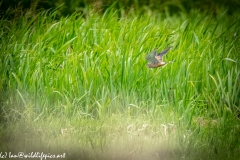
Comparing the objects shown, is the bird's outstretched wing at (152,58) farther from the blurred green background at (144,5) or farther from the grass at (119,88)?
the blurred green background at (144,5)

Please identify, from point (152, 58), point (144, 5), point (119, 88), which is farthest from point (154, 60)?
point (144, 5)

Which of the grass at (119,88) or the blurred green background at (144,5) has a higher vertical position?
the blurred green background at (144,5)

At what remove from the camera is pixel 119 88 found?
301cm

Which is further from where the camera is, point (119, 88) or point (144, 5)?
point (144, 5)

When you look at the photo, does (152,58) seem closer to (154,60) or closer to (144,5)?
(154,60)

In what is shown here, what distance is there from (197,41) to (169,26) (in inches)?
9.8

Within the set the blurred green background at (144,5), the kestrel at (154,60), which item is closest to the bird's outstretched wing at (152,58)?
the kestrel at (154,60)

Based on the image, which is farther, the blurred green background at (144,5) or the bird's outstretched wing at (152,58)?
the blurred green background at (144,5)

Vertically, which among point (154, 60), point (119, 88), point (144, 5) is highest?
point (144, 5)

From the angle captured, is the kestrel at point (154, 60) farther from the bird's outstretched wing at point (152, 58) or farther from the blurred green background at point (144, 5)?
the blurred green background at point (144, 5)

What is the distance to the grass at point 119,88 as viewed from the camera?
9.71ft

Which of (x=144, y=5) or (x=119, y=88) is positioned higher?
(x=144, y=5)

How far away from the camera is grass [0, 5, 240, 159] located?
9.71 ft

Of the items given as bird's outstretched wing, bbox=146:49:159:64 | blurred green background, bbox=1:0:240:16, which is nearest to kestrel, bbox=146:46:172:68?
bird's outstretched wing, bbox=146:49:159:64
